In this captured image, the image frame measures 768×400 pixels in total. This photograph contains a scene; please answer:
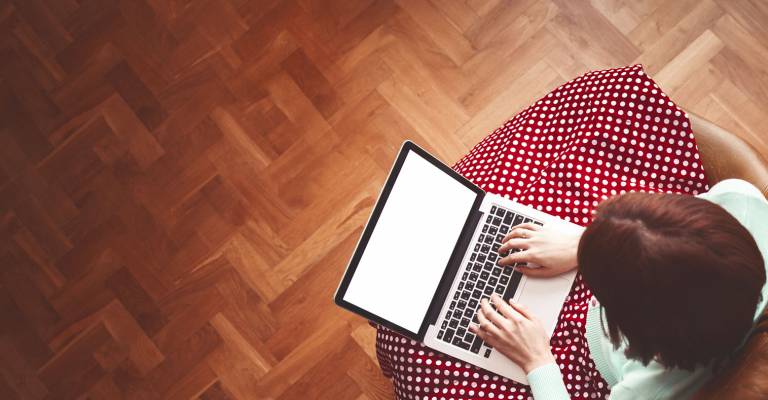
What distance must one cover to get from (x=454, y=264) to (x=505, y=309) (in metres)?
0.13

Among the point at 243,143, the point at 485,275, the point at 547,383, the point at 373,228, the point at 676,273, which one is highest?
the point at 243,143

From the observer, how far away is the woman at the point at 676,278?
74cm

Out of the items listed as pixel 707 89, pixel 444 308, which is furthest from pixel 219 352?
pixel 707 89

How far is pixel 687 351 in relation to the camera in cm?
79

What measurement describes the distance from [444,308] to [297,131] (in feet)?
2.73

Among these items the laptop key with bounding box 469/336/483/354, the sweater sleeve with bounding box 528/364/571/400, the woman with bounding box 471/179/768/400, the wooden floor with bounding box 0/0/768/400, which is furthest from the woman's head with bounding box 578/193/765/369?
the wooden floor with bounding box 0/0/768/400

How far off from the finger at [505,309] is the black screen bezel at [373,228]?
96 mm

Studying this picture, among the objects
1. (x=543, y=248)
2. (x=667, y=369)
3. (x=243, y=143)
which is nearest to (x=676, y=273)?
(x=667, y=369)

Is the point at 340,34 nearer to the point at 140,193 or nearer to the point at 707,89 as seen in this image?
the point at 140,193

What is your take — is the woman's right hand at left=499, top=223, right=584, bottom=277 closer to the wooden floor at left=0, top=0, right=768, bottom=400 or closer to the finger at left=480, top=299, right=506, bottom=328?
the finger at left=480, top=299, right=506, bottom=328

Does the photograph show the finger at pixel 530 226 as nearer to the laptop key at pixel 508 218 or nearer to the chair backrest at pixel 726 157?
the laptop key at pixel 508 218

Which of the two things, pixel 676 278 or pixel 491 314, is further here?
pixel 491 314

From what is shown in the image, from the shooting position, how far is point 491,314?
1.10 metres

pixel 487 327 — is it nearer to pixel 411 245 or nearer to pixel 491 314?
pixel 491 314
